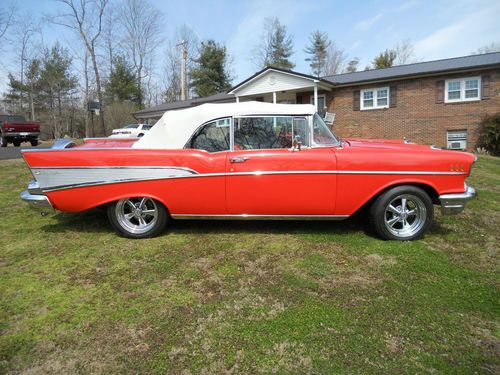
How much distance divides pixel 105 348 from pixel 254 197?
2245 mm

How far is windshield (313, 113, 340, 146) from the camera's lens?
4133 mm

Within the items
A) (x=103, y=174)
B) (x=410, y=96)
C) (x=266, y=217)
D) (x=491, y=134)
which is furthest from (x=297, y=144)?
(x=410, y=96)

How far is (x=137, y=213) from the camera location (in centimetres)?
421

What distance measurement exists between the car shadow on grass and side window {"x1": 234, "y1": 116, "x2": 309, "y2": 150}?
116cm

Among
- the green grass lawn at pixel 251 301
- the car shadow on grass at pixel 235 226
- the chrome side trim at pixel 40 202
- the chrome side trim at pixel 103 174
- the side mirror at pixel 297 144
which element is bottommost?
the green grass lawn at pixel 251 301

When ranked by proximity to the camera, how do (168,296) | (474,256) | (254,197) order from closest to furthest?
(168,296) < (474,256) < (254,197)

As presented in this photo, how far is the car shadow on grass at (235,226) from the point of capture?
4.44 m

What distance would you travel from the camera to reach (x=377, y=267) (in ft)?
11.0

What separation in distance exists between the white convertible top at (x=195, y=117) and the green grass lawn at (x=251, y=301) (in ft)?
4.02

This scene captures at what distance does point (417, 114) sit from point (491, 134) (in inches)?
135

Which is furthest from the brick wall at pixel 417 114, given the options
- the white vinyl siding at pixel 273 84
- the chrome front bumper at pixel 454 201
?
the chrome front bumper at pixel 454 201

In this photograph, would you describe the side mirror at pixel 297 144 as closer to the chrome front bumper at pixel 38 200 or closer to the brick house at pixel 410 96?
the chrome front bumper at pixel 38 200

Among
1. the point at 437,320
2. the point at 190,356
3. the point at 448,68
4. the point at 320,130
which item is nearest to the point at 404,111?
the point at 448,68

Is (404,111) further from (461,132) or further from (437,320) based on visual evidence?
(437,320)
